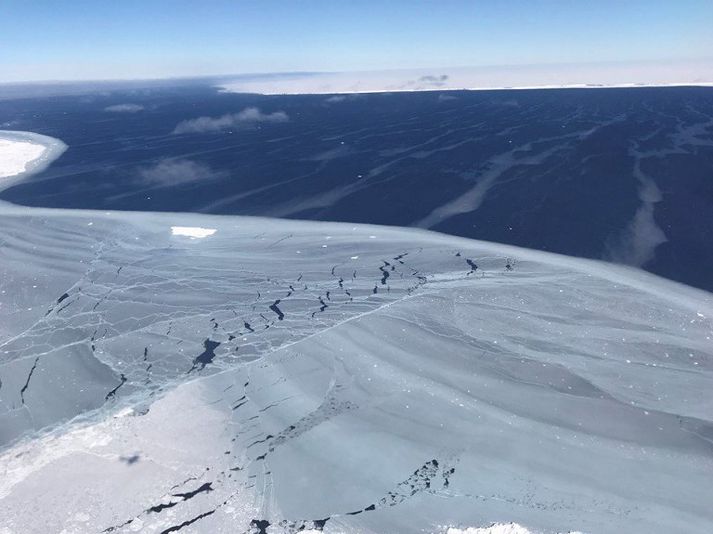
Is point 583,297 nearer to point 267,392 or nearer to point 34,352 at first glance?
point 267,392

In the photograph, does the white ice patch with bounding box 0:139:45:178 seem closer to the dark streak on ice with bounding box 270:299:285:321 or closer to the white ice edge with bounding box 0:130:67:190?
the white ice edge with bounding box 0:130:67:190

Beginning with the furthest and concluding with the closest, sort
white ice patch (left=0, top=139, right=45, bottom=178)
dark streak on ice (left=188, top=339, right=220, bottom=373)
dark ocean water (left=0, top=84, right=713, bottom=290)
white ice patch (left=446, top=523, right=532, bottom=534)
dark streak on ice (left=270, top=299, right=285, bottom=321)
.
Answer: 1. white ice patch (left=0, top=139, right=45, bottom=178)
2. dark ocean water (left=0, top=84, right=713, bottom=290)
3. dark streak on ice (left=270, top=299, right=285, bottom=321)
4. dark streak on ice (left=188, top=339, right=220, bottom=373)
5. white ice patch (left=446, top=523, right=532, bottom=534)

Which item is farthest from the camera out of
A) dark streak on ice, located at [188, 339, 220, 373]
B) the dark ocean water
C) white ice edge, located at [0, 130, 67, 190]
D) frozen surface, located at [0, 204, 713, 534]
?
white ice edge, located at [0, 130, 67, 190]

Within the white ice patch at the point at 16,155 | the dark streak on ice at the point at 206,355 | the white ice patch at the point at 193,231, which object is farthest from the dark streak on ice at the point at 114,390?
the white ice patch at the point at 16,155

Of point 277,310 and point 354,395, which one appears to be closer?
point 354,395

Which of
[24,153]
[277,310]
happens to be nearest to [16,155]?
[24,153]

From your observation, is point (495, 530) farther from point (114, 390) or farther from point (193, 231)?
point (193, 231)

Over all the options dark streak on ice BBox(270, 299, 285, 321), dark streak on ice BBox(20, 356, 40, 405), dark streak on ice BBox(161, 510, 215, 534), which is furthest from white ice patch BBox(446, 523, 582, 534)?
dark streak on ice BBox(20, 356, 40, 405)
